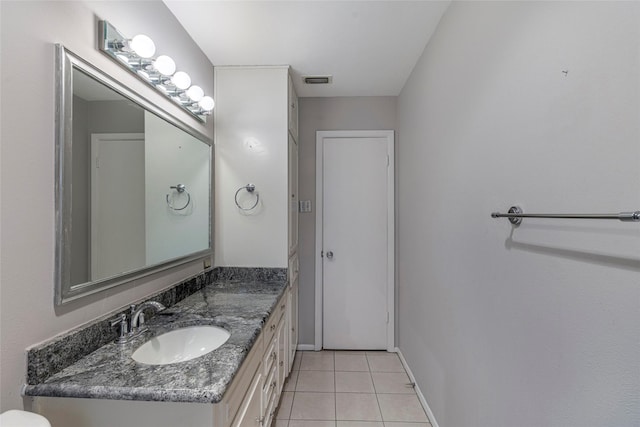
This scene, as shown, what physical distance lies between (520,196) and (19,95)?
1.61 meters

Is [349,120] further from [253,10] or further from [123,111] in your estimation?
[123,111]

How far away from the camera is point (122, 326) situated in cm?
121

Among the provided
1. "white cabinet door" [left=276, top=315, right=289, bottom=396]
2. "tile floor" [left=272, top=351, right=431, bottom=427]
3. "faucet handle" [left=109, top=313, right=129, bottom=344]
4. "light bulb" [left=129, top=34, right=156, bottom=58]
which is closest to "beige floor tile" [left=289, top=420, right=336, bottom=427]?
"tile floor" [left=272, top=351, right=431, bottom=427]

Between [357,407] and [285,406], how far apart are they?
508mm

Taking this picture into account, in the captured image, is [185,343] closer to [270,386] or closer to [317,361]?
[270,386]

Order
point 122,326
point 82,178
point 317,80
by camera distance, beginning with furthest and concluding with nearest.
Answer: point 317,80 < point 122,326 < point 82,178

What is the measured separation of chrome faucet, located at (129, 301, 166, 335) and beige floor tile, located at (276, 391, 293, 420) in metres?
1.21

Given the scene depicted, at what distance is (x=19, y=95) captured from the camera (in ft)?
2.78

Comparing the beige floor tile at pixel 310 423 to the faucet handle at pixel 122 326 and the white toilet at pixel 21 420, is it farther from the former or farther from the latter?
the white toilet at pixel 21 420

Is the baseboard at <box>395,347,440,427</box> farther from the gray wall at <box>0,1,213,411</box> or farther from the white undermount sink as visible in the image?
the gray wall at <box>0,1,213,411</box>

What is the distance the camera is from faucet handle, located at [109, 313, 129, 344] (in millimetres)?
1184

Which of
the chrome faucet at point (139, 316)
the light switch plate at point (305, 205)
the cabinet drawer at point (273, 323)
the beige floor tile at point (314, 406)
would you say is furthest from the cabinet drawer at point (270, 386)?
the light switch plate at point (305, 205)

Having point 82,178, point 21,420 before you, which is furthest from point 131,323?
point 82,178

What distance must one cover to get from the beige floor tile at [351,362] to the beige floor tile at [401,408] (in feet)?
1.37
